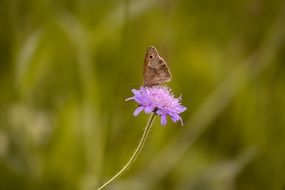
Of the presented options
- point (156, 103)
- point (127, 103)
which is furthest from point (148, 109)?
point (127, 103)

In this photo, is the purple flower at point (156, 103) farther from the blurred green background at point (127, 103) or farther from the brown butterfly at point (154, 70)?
the blurred green background at point (127, 103)

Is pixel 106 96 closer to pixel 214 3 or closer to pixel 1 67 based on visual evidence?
pixel 1 67

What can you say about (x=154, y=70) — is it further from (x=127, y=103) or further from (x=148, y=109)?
(x=127, y=103)

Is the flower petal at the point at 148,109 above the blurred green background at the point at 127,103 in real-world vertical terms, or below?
below

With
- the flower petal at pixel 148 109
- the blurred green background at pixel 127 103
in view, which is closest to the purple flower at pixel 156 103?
the flower petal at pixel 148 109

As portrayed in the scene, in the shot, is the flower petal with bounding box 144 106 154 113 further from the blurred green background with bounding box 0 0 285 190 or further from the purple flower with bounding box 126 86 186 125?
the blurred green background with bounding box 0 0 285 190

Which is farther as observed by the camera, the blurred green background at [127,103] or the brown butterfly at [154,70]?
the blurred green background at [127,103]
